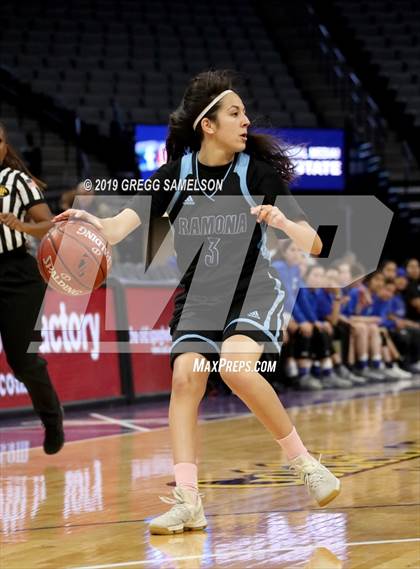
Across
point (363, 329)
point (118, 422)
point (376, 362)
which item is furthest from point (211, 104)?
point (376, 362)

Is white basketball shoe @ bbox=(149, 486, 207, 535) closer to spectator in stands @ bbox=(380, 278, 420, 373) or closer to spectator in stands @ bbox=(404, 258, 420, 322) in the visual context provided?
spectator in stands @ bbox=(380, 278, 420, 373)

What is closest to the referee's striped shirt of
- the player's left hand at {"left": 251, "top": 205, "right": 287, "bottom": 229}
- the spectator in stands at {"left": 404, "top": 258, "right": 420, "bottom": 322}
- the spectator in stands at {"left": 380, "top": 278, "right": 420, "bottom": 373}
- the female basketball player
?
the female basketball player

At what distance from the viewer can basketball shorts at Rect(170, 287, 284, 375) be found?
15.9 feet

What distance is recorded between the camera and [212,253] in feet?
16.2

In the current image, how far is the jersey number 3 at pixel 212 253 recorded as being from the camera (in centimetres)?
494

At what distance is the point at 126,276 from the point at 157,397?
135 centimetres

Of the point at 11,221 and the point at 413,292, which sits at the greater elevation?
the point at 413,292

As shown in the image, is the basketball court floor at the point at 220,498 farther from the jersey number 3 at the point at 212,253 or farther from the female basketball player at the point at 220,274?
the jersey number 3 at the point at 212,253

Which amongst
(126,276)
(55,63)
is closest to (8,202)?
(126,276)

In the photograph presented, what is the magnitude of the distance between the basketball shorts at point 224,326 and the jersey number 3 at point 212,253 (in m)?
0.16

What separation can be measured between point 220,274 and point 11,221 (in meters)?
1.94

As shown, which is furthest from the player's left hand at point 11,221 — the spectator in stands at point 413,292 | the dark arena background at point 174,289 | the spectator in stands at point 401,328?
the spectator in stands at point 413,292

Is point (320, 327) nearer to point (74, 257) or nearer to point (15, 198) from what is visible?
point (15, 198)

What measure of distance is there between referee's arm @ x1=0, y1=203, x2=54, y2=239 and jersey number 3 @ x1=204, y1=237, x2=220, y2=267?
178 cm
